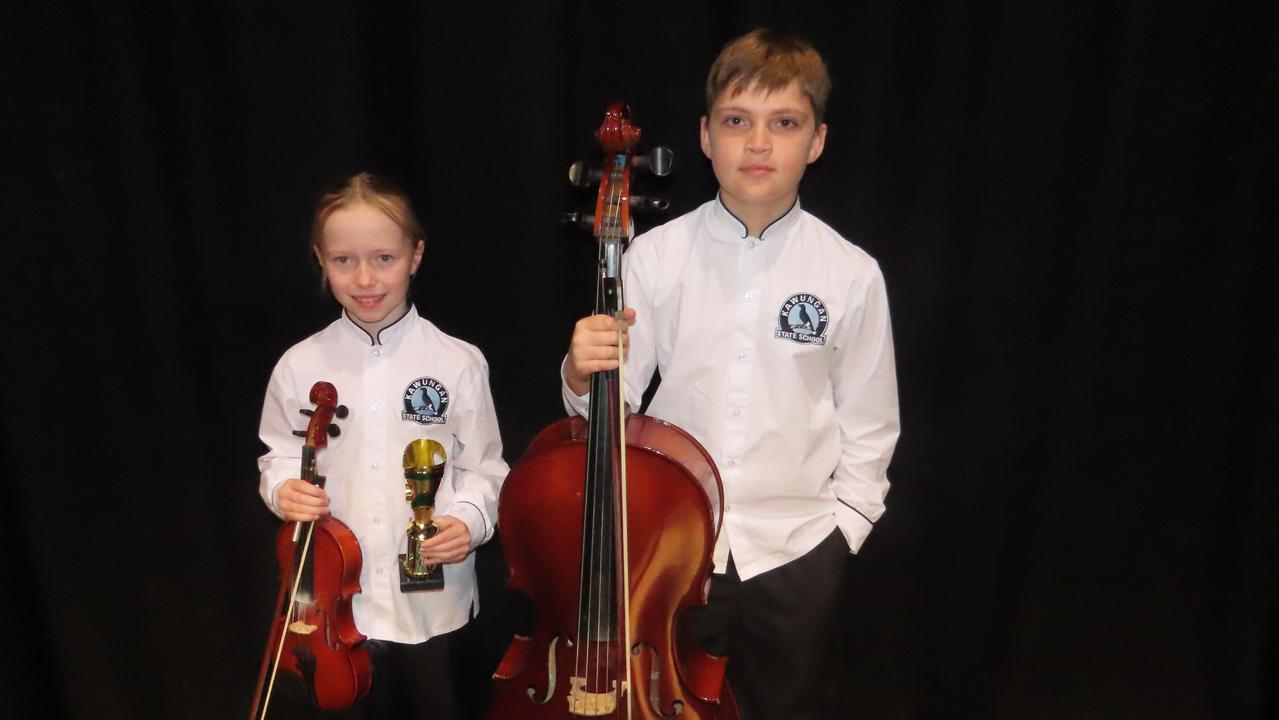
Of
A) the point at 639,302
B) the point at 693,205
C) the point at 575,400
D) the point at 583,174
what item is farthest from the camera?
the point at 693,205

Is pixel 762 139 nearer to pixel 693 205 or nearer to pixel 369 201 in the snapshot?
pixel 693 205

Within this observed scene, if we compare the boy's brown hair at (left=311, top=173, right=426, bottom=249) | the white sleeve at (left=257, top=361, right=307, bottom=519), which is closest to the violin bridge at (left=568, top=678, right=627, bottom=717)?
the white sleeve at (left=257, top=361, right=307, bottom=519)

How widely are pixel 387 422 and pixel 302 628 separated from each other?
0.43 metres

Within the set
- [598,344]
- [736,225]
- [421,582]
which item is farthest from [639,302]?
[421,582]

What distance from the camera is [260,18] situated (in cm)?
203

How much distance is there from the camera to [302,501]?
1579 mm

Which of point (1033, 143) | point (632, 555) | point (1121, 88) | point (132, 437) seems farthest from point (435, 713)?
point (1121, 88)

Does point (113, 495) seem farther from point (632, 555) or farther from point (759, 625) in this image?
point (759, 625)

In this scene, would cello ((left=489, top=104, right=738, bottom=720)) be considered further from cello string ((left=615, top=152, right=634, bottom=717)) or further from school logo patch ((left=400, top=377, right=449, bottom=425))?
school logo patch ((left=400, top=377, right=449, bottom=425))

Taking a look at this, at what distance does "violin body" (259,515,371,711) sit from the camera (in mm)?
1593

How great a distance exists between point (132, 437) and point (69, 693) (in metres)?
0.81

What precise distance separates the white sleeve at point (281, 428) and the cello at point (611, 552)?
524 mm

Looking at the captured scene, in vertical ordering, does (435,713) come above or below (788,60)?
below

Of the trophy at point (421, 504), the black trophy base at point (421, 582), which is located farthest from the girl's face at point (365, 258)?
the black trophy base at point (421, 582)
